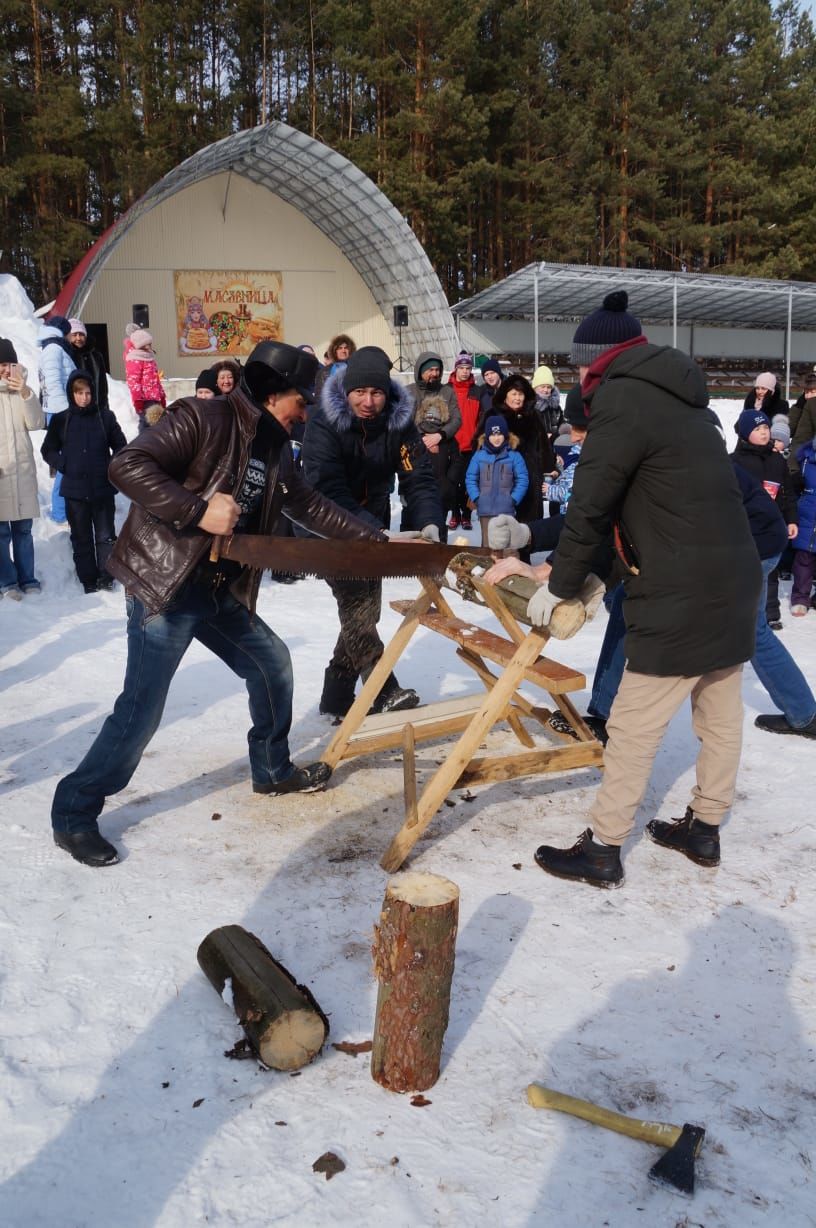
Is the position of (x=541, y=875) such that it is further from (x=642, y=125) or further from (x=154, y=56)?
(x=642, y=125)

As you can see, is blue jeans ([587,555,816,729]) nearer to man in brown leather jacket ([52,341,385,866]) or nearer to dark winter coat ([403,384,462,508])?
man in brown leather jacket ([52,341,385,866])

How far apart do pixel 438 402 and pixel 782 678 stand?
18.4ft

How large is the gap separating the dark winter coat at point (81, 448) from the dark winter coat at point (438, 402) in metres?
3.02

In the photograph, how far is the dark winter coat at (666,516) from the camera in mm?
3068

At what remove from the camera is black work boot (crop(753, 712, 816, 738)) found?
492cm

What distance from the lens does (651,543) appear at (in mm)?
3182

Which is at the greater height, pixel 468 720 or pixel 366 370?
pixel 366 370

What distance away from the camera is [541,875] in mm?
3605

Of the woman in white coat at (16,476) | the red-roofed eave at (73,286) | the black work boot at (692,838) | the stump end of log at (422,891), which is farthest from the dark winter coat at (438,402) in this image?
the red-roofed eave at (73,286)

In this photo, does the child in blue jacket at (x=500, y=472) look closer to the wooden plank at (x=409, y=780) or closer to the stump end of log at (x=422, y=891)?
the wooden plank at (x=409, y=780)

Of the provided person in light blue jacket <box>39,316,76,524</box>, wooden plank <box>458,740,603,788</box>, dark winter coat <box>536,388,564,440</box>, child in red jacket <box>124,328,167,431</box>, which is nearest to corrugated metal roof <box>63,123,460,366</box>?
child in red jacket <box>124,328,167,431</box>

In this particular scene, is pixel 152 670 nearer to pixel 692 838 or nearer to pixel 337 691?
pixel 337 691

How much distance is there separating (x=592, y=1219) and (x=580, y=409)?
2.70 meters

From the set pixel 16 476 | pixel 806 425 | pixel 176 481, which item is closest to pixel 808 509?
pixel 806 425
